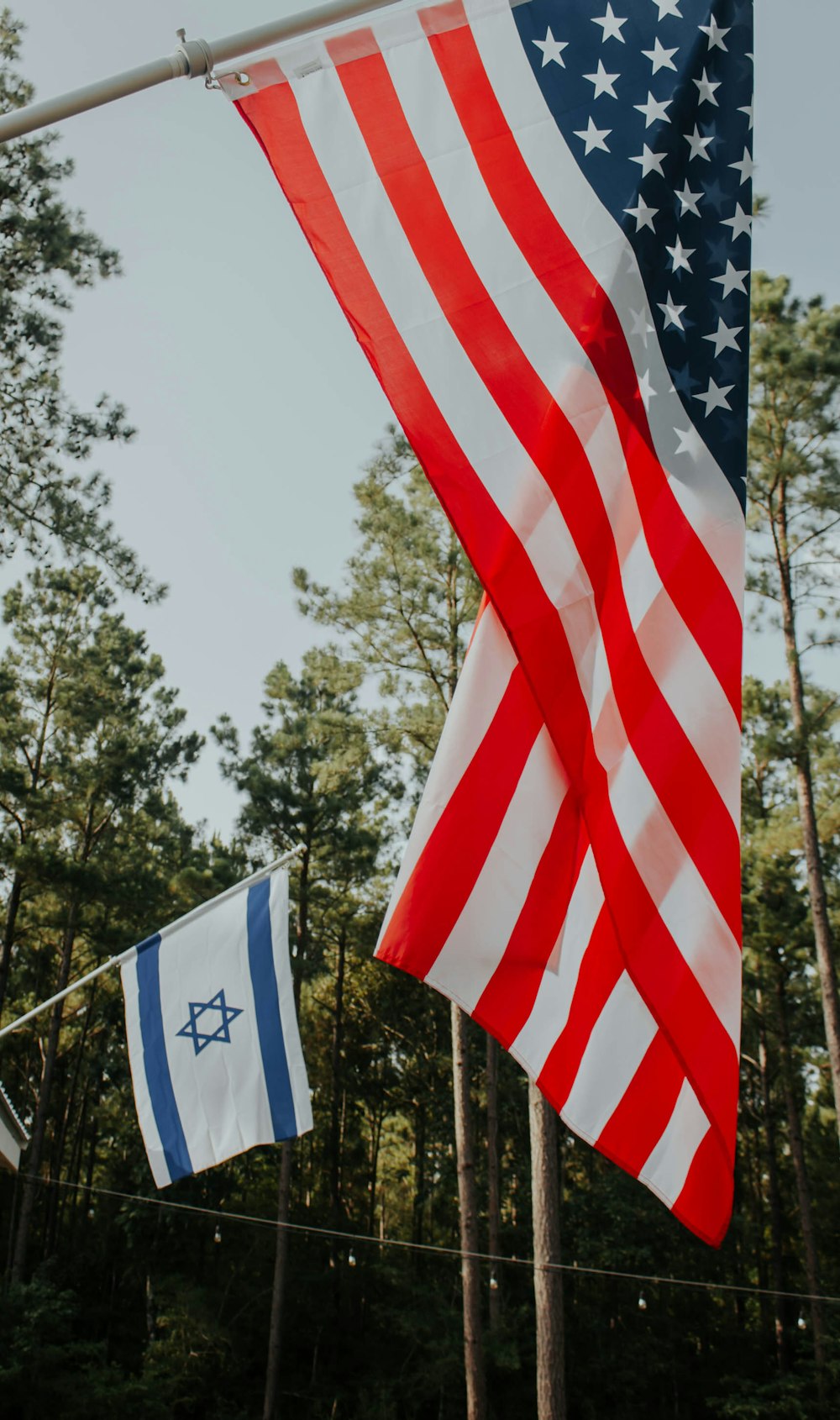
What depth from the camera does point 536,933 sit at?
123 inches

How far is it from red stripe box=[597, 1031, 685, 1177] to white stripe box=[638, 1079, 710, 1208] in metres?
0.02

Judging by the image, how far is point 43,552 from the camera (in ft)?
36.1

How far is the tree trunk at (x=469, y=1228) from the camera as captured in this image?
1678 cm

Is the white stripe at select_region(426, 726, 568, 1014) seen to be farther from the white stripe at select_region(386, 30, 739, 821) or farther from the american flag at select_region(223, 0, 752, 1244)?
the white stripe at select_region(386, 30, 739, 821)

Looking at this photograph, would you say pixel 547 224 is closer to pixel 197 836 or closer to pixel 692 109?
pixel 692 109

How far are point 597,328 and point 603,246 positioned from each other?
0.27 meters

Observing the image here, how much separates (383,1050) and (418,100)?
103 feet

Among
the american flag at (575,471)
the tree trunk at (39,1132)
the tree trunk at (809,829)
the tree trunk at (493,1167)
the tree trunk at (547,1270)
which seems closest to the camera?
the american flag at (575,471)

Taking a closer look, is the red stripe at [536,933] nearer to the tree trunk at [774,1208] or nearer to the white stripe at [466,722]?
the white stripe at [466,722]

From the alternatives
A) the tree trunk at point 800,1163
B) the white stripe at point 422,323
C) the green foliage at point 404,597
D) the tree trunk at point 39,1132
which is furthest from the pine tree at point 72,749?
the white stripe at point 422,323

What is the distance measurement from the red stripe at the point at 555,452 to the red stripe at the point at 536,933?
270mm

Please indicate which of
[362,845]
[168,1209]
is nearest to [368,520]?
[362,845]

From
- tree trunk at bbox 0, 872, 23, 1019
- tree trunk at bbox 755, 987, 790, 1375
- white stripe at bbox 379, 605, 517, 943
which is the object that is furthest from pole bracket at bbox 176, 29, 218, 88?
tree trunk at bbox 755, 987, 790, 1375

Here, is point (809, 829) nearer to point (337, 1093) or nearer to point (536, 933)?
point (536, 933)
